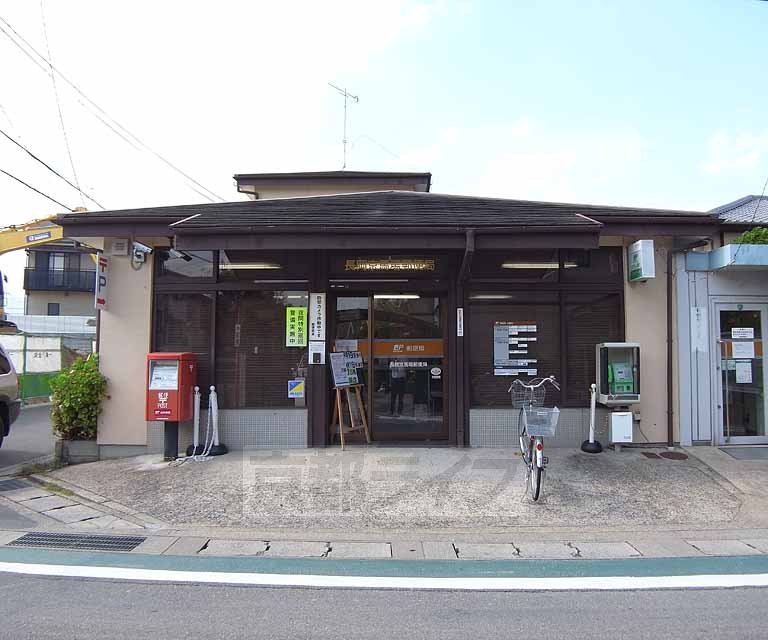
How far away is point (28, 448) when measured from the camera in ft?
33.6

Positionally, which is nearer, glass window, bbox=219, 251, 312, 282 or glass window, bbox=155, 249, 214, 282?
glass window, bbox=219, 251, 312, 282

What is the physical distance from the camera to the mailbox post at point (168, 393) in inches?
311

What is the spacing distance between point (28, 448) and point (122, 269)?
4362mm

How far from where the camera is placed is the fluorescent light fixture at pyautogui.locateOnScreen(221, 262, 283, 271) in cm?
869

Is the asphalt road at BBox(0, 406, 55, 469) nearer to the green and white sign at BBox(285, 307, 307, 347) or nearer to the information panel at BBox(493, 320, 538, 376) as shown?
the green and white sign at BBox(285, 307, 307, 347)

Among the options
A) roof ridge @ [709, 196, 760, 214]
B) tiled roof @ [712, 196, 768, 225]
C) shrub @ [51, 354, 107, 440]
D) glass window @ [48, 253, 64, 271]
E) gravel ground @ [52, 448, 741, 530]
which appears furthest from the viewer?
glass window @ [48, 253, 64, 271]

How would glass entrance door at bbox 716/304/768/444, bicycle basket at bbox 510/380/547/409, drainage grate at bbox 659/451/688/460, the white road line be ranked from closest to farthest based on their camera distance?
the white road line → bicycle basket at bbox 510/380/547/409 → drainage grate at bbox 659/451/688/460 → glass entrance door at bbox 716/304/768/444

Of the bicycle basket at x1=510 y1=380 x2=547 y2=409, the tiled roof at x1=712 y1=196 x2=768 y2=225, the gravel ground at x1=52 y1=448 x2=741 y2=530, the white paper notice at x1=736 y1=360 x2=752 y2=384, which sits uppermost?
the tiled roof at x1=712 y1=196 x2=768 y2=225

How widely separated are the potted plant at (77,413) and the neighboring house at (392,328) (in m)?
0.20

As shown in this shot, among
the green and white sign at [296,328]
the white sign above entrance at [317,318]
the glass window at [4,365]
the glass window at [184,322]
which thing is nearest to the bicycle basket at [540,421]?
the white sign above entrance at [317,318]

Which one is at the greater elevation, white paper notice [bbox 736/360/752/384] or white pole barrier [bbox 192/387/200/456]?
white paper notice [bbox 736/360/752/384]

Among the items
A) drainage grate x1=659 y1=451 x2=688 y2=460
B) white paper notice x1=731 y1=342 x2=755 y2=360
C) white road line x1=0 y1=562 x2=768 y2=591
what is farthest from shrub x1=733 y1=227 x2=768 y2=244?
white road line x1=0 y1=562 x2=768 y2=591

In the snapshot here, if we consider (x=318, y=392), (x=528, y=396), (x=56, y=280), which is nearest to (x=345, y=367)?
(x=318, y=392)

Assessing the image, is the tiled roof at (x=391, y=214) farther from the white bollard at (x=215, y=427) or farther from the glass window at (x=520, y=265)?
the white bollard at (x=215, y=427)
